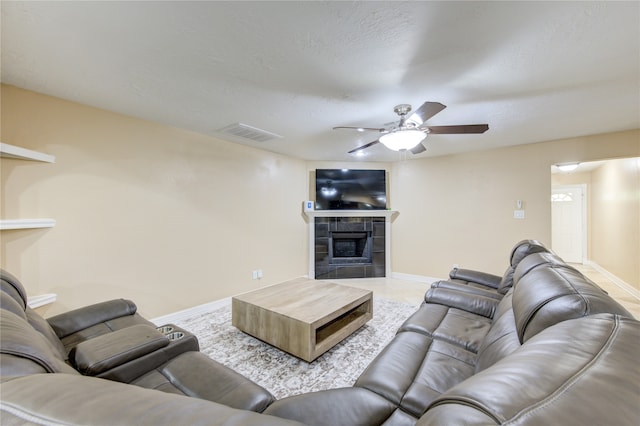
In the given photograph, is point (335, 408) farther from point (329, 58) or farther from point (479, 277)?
point (479, 277)

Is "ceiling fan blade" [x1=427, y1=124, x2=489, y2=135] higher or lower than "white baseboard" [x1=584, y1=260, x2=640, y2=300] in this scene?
higher

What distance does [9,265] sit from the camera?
2.02 meters

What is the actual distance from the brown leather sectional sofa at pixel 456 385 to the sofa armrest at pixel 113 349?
0.02m

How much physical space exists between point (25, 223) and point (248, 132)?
214 cm

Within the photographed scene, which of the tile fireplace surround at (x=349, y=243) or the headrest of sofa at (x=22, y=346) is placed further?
the tile fireplace surround at (x=349, y=243)

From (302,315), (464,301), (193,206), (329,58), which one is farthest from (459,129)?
(193,206)

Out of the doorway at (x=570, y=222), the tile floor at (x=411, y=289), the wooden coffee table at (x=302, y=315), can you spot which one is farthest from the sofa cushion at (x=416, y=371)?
the doorway at (x=570, y=222)

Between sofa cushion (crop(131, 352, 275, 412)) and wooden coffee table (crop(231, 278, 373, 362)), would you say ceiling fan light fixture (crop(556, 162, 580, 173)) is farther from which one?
sofa cushion (crop(131, 352, 275, 412))

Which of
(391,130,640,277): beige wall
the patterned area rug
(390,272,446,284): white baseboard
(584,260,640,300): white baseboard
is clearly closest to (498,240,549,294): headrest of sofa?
the patterned area rug

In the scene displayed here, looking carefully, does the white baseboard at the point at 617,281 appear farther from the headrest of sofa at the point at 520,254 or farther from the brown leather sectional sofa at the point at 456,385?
the brown leather sectional sofa at the point at 456,385

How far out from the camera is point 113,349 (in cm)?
125

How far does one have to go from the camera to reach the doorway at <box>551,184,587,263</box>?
5875 mm

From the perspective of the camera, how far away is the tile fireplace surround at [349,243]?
4844 millimetres

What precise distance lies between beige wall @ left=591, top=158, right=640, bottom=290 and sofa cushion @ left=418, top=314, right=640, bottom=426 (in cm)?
508
